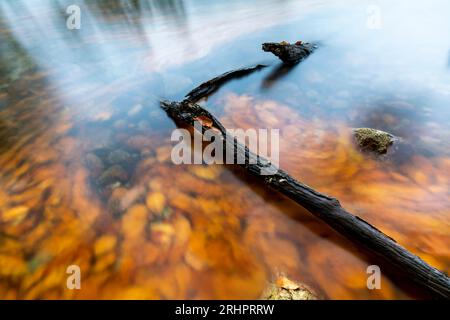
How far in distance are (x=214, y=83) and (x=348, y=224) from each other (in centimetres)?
393

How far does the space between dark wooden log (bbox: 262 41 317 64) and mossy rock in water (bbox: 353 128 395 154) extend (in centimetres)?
314

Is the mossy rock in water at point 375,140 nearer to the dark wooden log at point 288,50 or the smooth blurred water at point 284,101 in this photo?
the smooth blurred water at point 284,101

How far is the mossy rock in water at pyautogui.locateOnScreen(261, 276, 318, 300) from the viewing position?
2.17m

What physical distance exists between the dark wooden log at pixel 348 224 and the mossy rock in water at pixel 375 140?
1.47m

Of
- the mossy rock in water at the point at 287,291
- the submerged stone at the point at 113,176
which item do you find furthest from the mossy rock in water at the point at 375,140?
the submerged stone at the point at 113,176

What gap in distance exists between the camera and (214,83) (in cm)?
538

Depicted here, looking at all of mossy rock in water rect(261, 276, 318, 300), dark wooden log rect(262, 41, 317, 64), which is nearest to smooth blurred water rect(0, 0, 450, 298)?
mossy rock in water rect(261, 276, 318, 300)

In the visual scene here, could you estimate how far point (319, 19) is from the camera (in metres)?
9.30

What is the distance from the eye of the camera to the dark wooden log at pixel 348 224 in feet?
6.72

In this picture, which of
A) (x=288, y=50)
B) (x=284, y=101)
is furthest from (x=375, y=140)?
(x=288, y=50)

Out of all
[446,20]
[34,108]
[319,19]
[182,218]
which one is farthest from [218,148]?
[446,20]

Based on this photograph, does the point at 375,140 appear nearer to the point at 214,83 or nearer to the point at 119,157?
the point at 214,83

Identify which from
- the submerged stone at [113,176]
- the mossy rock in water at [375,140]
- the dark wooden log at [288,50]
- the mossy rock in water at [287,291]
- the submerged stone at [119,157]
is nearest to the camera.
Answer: the mossy rock in water at [287,291]
